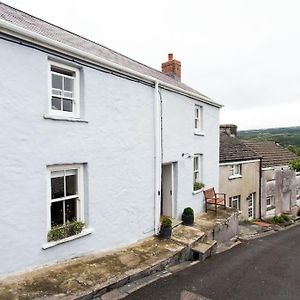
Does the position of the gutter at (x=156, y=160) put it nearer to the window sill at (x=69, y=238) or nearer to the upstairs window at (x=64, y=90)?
the window sill at (x=69, y=238)

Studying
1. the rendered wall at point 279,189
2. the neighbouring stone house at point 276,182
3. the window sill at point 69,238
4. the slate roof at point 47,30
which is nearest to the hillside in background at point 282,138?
the neighbouring stone house at point 276,182

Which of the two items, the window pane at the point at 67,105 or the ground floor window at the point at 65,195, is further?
the window pane at the point at 67,105

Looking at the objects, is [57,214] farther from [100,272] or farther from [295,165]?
[295,165]

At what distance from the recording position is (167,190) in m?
12.6

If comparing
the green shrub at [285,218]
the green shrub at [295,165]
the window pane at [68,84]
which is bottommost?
the green shrub at [285,218]

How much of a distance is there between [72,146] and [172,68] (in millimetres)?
12283

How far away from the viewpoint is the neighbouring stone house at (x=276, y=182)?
76.2 feet

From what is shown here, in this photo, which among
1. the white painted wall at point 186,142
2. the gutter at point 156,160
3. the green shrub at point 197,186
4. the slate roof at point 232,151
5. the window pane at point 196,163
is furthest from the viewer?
the slate roof at point 232,151

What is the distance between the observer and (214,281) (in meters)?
7.70

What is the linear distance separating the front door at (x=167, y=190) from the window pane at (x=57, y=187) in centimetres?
563

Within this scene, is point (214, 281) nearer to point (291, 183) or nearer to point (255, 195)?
point (255, 195)

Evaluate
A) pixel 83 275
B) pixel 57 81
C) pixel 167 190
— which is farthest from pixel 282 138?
pixel 83 275

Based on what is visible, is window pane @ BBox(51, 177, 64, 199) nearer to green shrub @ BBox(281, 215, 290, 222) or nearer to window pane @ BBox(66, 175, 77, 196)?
window pane @ BBox(66, 175, 77, 196)

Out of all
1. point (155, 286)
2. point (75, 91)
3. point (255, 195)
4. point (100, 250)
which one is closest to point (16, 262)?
point (100, 250)
